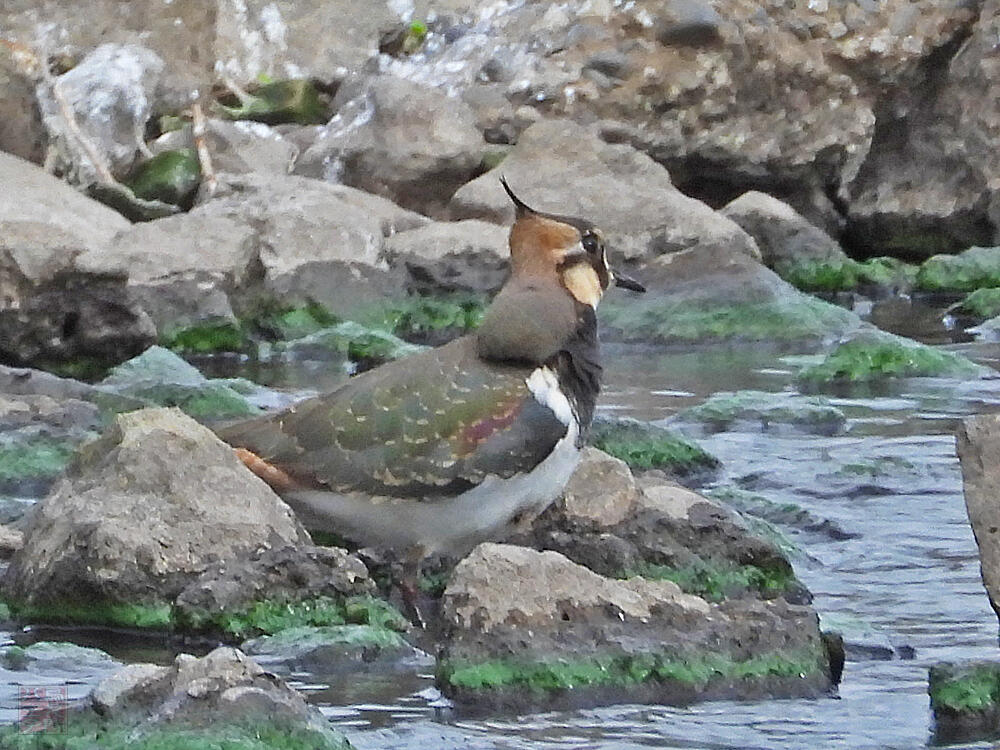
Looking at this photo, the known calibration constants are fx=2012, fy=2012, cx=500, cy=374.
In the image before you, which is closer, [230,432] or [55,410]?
[230,432]

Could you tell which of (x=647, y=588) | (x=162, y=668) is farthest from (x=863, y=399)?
(x=162, y=668)

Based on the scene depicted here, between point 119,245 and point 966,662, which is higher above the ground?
point 966,662

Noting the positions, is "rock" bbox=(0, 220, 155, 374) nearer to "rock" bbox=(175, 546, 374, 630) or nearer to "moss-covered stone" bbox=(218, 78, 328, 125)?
"rock" bbox=(175, 546, 374, 630)

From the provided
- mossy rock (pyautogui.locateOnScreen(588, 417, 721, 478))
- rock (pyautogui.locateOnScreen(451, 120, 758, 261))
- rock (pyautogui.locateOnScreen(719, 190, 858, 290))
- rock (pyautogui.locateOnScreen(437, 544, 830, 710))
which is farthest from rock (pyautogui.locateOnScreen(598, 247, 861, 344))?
A: rock (pyautogui.locateOnScreen(437, 544, 830, 710))

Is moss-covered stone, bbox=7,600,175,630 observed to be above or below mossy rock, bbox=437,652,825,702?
below

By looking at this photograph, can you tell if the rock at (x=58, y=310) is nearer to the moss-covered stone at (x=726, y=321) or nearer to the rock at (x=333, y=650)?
the moss-covered stone at (x=726, y=321)

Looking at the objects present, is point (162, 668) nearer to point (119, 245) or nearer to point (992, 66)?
point (119, 245)

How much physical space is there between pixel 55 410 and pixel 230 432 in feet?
7.69

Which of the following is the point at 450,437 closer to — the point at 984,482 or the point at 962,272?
the point at 984,482

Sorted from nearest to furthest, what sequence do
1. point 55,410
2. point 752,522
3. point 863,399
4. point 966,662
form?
point 966,662
point 752,522
point 55,410
point 863,399

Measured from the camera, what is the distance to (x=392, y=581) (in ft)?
18.7

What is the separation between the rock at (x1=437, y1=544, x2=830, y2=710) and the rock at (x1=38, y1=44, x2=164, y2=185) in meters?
9.46

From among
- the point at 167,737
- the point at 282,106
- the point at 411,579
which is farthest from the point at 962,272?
the point at 167,737

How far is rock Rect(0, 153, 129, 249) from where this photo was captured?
11344mm
